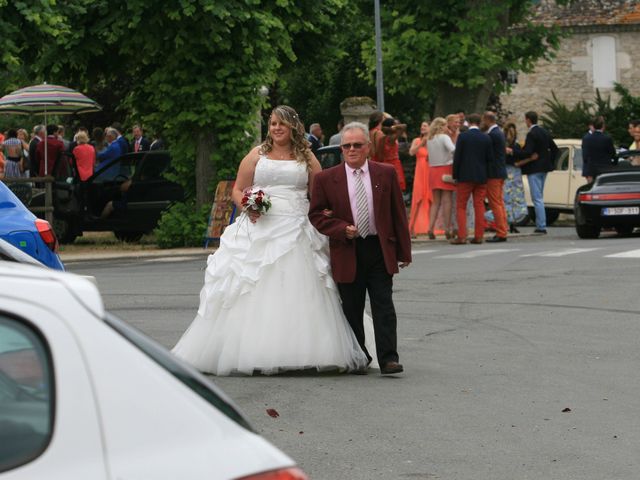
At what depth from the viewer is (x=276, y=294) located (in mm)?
11016

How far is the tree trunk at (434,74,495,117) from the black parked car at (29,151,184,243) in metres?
14.8

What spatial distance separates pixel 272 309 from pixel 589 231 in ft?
50.2

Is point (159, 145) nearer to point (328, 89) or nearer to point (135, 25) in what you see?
point (135, 25)

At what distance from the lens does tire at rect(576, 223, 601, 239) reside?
83.4ft

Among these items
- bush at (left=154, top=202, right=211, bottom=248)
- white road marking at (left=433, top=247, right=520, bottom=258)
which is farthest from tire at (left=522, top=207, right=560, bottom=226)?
white road marking at (left=433, top=247, right=520, bottom=258)

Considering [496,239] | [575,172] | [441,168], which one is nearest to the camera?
[441,168]

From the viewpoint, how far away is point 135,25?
2447 centimetres

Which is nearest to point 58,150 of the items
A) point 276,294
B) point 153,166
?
point 153,166

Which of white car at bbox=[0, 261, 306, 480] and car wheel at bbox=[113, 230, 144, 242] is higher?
white car at bbox=[0, 261, 306, 480]

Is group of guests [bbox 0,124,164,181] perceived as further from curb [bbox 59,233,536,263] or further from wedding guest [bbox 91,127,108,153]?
curb [bbox 59,233,536,263]

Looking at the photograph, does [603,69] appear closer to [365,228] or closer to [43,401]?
[365,228]

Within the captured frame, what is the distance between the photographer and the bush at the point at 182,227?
25719 mm

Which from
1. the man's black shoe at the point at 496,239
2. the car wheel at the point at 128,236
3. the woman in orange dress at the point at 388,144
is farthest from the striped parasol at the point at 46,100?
the man's black shoe at the point at 496,239

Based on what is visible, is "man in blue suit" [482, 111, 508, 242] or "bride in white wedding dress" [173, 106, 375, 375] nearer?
"bride in white wedding dress" [173, 106, 375, 375]
